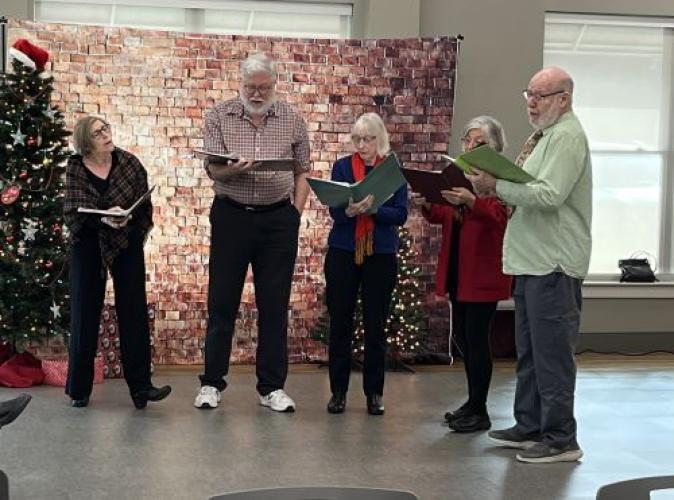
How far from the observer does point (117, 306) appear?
224 inches

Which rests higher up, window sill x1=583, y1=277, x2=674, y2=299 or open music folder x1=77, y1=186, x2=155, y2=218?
open music folder x1=77, y1=186, x2=155, y2=218

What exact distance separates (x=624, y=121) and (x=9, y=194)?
15.0 feet

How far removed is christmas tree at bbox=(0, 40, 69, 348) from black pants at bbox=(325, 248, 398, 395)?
1690 millimetres

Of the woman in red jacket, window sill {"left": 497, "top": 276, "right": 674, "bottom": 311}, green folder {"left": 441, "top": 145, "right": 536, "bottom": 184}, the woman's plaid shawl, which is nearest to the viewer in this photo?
green folder {"left": 441, "top": 145, "right": 536, "bottom": 184}

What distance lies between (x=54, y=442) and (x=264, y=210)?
1.48m

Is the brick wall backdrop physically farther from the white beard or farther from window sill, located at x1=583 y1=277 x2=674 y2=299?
the white beard

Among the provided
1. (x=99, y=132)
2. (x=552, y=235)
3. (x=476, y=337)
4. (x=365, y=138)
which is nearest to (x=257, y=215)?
(x=365, y=138)

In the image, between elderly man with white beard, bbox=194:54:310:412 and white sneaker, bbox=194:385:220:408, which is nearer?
elderly man with white beard, bbox=194:54:310:412

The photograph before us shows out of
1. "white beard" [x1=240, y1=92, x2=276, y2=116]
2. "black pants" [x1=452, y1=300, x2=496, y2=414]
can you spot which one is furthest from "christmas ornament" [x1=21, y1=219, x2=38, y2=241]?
"black pants" [x1=452, y1=300, x2=496, y2=414]

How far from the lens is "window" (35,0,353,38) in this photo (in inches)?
302

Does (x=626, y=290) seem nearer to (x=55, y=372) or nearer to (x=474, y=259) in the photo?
(x=474, y=259)

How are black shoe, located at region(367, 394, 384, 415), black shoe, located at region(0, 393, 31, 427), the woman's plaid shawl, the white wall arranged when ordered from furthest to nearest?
the white wall → black shoe, located at region(367, 394, 384, 415) → the woman's plaid shawl → black shoe, located at region(0, 393, 31, 427)

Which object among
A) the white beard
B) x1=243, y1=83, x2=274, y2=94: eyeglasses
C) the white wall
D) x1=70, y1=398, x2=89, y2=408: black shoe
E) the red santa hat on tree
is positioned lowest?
x1=70, y1=398, x2=89, y2=408: black shoe

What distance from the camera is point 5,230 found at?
6.27 m
